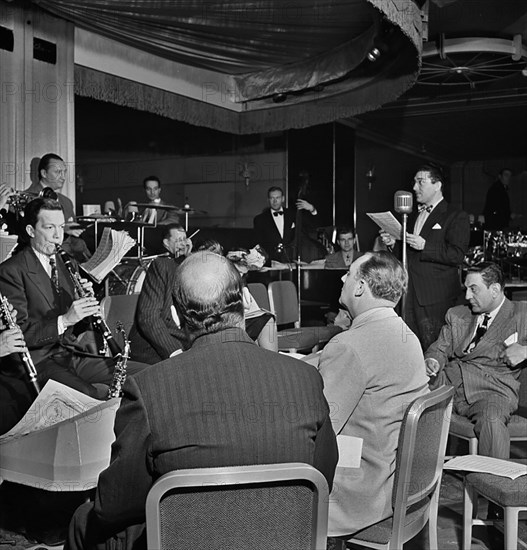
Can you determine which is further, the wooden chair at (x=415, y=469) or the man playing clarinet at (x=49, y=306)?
the man playing clarinet at (x=49, y=306)

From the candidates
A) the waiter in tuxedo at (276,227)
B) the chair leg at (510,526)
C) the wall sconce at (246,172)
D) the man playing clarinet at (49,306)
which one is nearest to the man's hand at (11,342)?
the man playing clarinet at (49,306)

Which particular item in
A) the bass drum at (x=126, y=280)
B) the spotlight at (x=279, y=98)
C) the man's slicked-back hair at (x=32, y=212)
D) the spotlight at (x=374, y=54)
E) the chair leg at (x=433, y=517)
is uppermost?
the spotlight at (x=279, y=98)

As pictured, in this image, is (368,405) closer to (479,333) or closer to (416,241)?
(479,333)

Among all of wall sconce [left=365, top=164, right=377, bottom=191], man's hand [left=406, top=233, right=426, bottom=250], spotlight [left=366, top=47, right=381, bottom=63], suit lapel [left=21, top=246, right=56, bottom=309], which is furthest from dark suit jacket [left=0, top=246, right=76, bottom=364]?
wall sconce [left=365, top=164, right=377, bottom=191]

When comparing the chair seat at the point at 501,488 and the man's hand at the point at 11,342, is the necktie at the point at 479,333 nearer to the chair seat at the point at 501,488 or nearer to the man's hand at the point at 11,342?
the chair seat at the point at 501,488

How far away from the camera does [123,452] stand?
5.00 feet

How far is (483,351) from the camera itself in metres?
3.57

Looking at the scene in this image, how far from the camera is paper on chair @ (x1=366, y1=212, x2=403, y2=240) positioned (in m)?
4.31

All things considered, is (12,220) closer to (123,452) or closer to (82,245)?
(82,245)

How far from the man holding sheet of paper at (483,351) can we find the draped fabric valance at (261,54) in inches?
77.0

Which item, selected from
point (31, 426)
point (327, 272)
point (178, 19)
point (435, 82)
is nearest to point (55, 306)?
point (31, 426)

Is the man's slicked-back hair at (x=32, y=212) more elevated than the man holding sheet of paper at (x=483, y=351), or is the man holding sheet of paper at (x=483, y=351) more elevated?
the man's slicked-back hair at (x=32, y=212)

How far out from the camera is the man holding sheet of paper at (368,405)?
6.87 ft

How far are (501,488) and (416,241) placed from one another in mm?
2258
